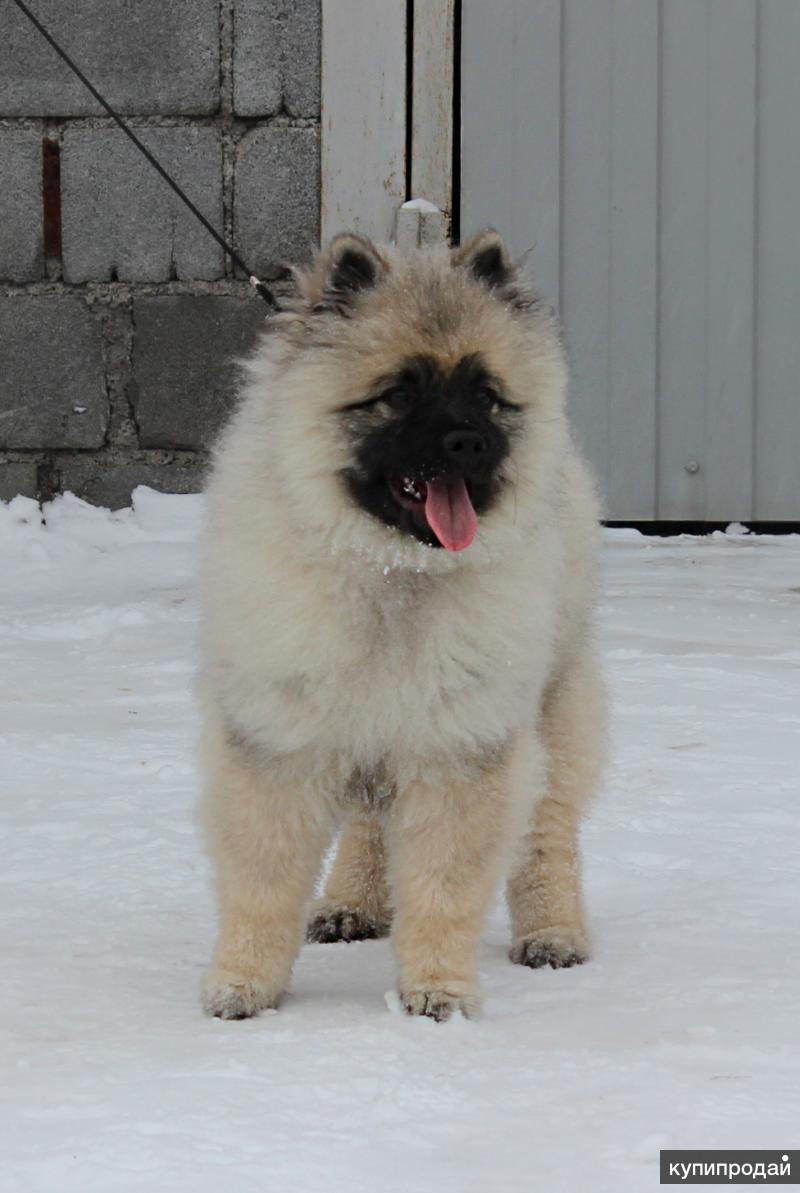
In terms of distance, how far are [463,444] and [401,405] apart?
11cm

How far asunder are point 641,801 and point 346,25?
357 centimetres

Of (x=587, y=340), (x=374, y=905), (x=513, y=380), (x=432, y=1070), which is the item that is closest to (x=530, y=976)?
(x=374, y=905)

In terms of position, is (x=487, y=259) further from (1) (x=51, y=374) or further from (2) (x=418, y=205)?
(1) (x=51, y=374)

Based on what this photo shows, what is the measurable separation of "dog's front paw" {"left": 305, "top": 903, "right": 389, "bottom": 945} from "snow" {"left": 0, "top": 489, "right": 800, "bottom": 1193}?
0.21 ft

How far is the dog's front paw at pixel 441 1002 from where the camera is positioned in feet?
7.77

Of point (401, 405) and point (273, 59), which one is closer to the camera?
point (401, 405)

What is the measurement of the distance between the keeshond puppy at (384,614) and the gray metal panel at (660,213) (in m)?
3.98

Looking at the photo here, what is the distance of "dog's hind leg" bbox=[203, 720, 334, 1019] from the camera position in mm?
2418

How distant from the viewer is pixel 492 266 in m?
2.57

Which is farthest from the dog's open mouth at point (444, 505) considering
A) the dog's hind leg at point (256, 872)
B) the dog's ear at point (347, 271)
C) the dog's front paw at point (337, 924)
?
the dog's front paw at point (337, 924)

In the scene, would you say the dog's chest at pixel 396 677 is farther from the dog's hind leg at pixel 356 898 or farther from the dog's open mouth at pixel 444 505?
the dog's hind leg at pixel 356 898

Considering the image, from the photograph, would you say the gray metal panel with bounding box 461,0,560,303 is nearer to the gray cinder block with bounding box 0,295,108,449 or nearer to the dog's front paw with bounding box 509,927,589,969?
the gray cinder block with bounding box 0,295,108,449

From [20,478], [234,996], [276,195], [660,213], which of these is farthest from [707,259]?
[234,996]

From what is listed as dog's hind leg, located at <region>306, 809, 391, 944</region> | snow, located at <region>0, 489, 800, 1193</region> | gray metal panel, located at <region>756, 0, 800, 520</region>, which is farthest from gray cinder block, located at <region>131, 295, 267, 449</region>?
dog's hind leg, located at <region>306, 809, 391, 944</region>
